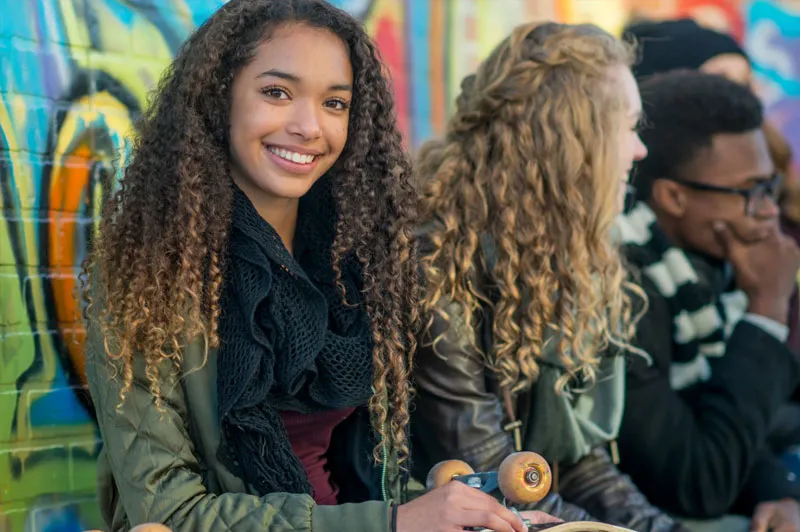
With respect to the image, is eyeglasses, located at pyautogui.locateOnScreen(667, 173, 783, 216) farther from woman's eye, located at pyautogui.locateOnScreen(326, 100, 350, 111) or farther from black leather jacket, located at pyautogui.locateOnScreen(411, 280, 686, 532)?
woman's eye, located at pyautogui.locateOnScreen(326, 100, 350, 111)

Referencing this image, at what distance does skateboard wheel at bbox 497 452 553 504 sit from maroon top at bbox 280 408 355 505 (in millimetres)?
620

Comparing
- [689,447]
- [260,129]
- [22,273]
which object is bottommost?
[689,447]

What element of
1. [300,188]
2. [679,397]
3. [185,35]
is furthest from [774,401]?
[185,35]

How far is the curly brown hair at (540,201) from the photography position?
2846mm

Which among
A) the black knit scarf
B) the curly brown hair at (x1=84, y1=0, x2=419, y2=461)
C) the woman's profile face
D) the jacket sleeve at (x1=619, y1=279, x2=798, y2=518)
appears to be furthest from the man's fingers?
the black knit scarf

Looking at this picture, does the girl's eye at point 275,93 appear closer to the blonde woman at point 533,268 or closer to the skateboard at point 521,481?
the blonde woman at point 533,268

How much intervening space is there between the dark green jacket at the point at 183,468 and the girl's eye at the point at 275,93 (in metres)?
0.56

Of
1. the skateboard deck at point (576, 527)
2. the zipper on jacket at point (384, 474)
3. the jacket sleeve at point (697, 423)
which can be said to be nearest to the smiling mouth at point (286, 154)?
the zipper on jacket at point (384, 474)

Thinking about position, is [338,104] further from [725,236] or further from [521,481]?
[725,236]

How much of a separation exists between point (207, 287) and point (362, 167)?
0.50m

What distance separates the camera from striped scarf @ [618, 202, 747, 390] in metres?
3.42

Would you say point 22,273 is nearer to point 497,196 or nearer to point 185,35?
point 185,35

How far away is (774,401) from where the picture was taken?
331 centimetres

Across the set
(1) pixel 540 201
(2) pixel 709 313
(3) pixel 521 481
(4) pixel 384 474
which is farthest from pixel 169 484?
(2) pixel 709 313
